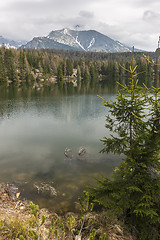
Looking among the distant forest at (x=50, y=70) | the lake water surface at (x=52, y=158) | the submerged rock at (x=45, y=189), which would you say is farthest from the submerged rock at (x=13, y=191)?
the distant forest at (x=50, y=70)

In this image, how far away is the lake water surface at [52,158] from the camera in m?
12.0

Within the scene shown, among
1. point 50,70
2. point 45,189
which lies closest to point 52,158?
point 45,189

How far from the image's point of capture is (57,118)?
105ft

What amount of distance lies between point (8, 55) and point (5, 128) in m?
103

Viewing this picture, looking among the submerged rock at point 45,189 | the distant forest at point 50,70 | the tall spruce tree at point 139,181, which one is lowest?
the submerged rock at point 45,189

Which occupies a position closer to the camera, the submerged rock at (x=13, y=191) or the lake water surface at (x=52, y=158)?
the submerged rock at (x=13, y=191)

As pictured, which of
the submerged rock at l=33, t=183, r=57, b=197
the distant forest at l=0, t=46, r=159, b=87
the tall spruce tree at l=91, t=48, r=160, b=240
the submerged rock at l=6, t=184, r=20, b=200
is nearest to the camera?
the tall spruce tree at l=91, t=48, r=160, b=240

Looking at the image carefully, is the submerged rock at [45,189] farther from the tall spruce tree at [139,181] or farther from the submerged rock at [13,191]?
the tall spruce tree at [139,181]

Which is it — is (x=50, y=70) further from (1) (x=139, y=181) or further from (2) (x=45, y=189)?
(1) (x=139, y=181)

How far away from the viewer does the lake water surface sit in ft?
39.2

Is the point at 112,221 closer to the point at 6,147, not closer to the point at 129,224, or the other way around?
the point at 129,224

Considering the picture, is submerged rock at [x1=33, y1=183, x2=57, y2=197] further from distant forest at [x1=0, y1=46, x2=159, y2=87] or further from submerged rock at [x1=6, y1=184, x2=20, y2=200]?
distant forest at [x1=0, y1=46, x2=159, y2=87]

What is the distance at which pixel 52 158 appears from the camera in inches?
674

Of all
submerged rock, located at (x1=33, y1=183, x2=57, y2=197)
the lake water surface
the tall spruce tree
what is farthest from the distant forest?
the tall spruce tree
